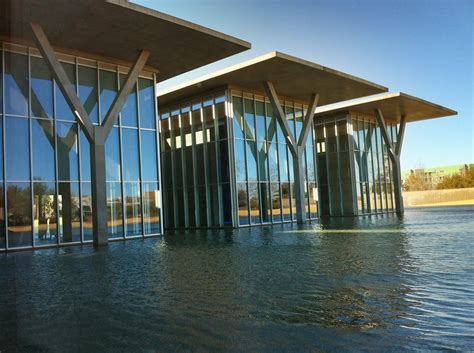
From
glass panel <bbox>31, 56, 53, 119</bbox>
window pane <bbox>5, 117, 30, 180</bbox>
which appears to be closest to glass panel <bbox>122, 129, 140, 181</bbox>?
glass panel <bbox>31, 56, 53, 119</bbox>

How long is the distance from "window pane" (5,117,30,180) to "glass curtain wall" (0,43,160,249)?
0.03m

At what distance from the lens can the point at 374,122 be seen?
38656 millimetres

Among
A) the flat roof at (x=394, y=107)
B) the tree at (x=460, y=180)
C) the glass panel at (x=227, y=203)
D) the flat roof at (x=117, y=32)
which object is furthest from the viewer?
the tree at (x=460, y=180)

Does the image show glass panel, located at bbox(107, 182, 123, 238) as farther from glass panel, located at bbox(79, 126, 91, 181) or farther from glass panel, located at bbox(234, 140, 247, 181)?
glass panel, located at bbox(234, 140, 247, 181)

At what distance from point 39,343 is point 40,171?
14254mm

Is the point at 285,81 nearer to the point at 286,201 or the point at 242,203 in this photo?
the point at 242,203

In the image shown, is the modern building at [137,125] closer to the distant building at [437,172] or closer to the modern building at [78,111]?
the modern building at [78,111]

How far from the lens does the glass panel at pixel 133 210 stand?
20.5 metres

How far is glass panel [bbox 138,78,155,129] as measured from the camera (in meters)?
21.4

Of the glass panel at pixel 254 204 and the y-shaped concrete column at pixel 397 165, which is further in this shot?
the y-shaped concrete column at pixel 397 165

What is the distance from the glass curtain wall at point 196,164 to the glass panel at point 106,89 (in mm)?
7331

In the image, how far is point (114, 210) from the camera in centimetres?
1997

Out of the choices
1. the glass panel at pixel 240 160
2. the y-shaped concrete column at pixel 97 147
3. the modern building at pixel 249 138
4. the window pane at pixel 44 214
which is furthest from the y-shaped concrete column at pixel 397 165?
the window pane at pixel 44 214

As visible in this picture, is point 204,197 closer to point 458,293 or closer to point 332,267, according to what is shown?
point 332,267
